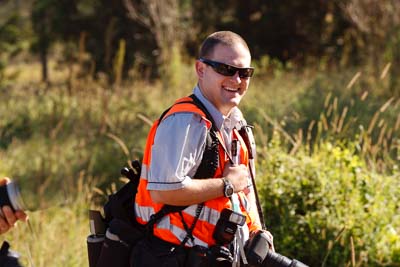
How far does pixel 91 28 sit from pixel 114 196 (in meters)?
17.3

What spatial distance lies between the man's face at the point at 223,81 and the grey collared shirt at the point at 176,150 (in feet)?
0.68

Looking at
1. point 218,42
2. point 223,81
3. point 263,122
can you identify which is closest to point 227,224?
point 223,81

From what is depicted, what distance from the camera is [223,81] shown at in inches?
131

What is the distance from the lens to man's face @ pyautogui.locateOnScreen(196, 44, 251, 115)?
3318mm

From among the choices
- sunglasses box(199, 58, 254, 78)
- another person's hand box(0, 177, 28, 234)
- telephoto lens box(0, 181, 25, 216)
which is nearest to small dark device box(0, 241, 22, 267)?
another person's hand box(0, 177, 28, 234)

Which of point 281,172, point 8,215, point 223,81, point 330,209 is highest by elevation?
point 223,81

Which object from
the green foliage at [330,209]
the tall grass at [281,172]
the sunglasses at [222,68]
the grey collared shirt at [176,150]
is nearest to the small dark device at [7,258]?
the grey collared shirt at [176,150]

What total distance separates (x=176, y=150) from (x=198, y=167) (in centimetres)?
15

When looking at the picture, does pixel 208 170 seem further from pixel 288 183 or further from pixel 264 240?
pixel 288 183

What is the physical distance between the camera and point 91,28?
20281 millimetres

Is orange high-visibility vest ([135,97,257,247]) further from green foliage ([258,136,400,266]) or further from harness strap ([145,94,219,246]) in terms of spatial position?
green foliage ([258,136,400,266])

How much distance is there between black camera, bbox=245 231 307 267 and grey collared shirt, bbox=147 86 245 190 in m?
0.41

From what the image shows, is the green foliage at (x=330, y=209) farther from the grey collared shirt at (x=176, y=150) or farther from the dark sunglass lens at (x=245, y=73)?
the grey collared shirt at (x=176, y=150)

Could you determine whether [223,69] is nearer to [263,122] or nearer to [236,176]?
[236,176]
